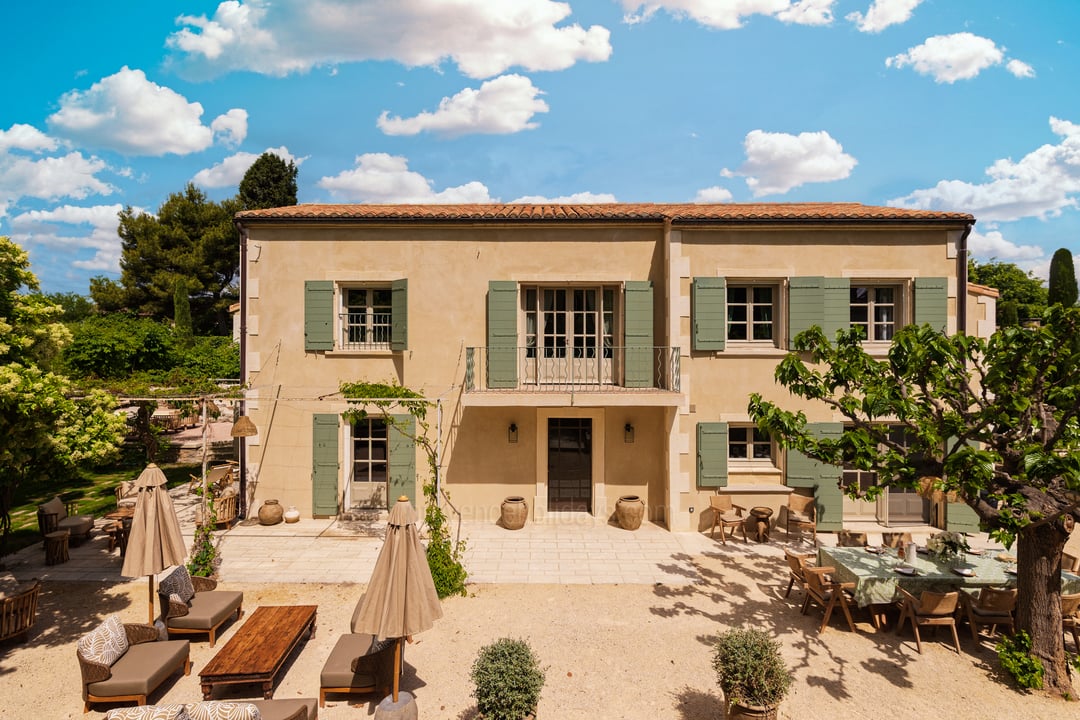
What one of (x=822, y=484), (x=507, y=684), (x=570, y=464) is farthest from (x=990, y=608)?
(x=570, y=464)

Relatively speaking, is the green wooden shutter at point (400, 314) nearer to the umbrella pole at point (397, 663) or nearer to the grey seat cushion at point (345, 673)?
the grey seat cushion at point (345, 673)

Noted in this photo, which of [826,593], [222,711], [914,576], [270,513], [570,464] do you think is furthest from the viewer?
[570,464]

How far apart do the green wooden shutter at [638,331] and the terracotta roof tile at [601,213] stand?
5.40ft

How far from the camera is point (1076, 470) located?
4.87 metres

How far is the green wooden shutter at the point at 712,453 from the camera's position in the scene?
11.3 m

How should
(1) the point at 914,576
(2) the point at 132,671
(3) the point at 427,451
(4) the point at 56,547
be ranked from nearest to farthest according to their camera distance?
(2) the point at 132,671, (1) the point at 914,576, (4) the point at 56,547, (3) the point at 427,451

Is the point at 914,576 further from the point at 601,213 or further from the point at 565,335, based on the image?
the point at 601,213

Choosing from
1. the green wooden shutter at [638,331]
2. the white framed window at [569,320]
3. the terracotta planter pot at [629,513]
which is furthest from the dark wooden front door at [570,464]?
the white framed window at [569,320]

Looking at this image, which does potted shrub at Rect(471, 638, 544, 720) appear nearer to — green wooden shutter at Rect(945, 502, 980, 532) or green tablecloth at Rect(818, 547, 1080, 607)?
green tablecloth at Rect(818, 547, 1080, 607)

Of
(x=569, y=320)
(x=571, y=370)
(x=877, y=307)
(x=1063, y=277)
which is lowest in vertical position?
(x=571, y=370)

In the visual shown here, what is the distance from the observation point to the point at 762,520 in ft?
35.8

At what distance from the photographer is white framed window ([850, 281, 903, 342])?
1165cm

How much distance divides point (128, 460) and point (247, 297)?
10.7m

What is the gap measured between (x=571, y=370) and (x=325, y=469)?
6.20 metres
